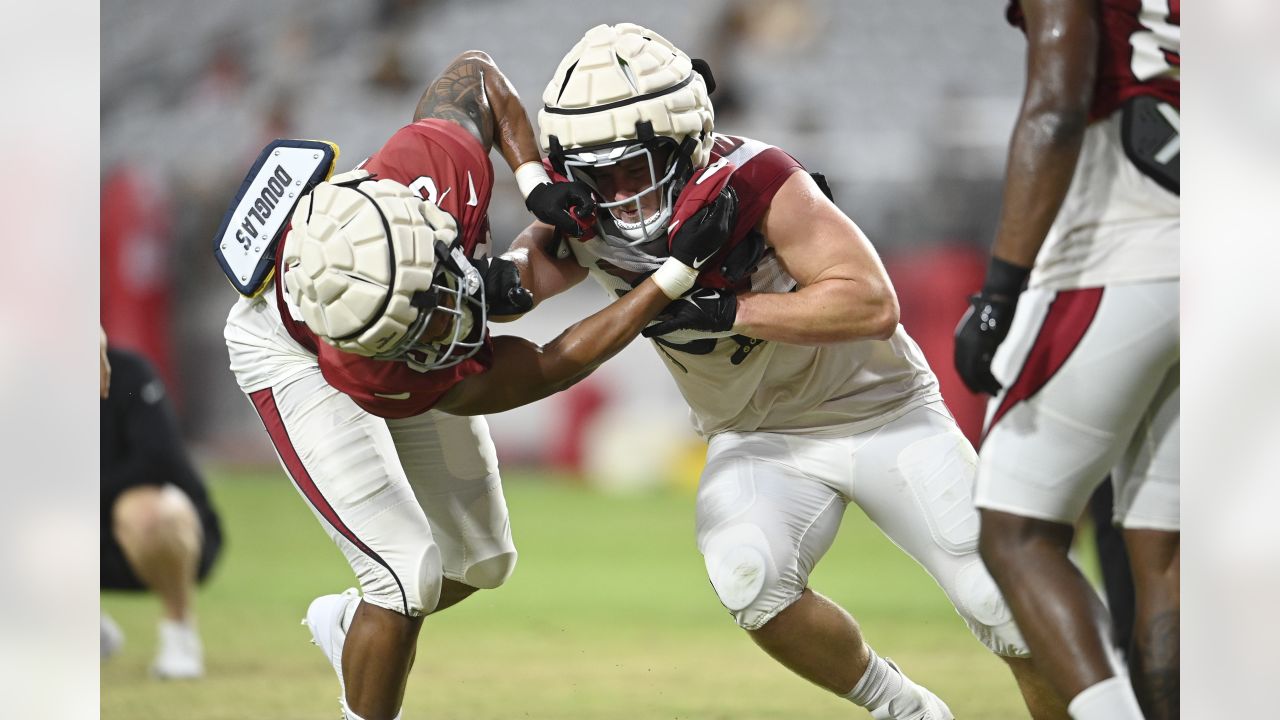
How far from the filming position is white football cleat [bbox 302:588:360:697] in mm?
2504

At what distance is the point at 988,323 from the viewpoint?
1982 millimetres

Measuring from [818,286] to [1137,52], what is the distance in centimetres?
62

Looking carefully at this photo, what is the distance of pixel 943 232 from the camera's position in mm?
5309

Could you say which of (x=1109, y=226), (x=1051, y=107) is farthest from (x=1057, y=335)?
(x=1051, y=107)

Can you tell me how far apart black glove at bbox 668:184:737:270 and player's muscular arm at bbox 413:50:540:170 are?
0.48m

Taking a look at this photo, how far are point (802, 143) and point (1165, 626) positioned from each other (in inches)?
138

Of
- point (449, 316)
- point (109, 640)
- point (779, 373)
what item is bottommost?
point (109, 640)

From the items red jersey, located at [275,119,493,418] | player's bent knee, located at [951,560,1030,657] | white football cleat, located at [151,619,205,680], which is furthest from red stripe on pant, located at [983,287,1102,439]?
white football cleat, located at [151,619,205,680]

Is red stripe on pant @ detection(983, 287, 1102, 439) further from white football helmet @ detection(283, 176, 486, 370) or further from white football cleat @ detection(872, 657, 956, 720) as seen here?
white football helmet @ detection(283, 176, 486, 370)

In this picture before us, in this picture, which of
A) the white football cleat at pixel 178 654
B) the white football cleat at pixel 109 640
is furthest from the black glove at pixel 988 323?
the white football cleat at pixel 109 640

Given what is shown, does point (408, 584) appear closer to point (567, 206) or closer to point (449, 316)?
point (449, 316)

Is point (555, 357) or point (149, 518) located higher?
point (555, 357)
